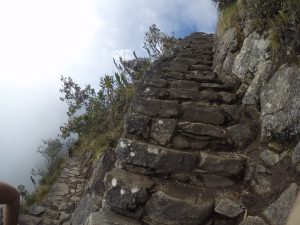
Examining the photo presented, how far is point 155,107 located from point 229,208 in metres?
1.72

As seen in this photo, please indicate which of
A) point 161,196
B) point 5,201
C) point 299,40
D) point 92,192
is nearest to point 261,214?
point 161,196

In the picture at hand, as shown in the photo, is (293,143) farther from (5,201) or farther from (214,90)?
(5,201)

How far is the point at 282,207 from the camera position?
2.88m

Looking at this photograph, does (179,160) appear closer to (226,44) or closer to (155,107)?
(155,107)

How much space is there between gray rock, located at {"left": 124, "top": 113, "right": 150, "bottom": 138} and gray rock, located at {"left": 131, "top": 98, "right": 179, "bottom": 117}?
0.20m

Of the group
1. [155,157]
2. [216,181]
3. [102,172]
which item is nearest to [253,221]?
[216,181]

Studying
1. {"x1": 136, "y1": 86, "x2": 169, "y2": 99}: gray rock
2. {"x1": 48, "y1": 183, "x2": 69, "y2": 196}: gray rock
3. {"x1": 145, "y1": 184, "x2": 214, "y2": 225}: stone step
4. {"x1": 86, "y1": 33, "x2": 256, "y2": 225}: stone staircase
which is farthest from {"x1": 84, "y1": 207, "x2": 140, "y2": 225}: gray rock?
{"x1": 48, "y1": 183, "x2": 69, "y2": 196}: gray rock

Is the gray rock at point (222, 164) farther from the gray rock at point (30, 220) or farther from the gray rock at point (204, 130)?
the gray rock at point (30, 220)

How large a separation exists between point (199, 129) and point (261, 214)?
1226 mm

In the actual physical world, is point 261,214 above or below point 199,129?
below

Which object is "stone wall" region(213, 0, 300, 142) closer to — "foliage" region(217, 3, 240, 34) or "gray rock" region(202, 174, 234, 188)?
"foliage" region(217, 3, 240, 34)

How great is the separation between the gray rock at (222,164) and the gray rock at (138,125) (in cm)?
86

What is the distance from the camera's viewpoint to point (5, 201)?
64.2 inches

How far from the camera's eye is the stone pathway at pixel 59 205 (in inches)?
286
